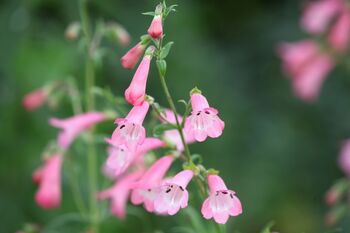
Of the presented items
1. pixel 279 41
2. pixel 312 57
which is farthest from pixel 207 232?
pixel 279 41

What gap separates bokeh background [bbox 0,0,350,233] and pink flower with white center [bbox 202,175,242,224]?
1.87 meters

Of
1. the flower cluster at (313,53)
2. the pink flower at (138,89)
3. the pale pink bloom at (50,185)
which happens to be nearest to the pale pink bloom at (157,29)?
the pink flower at (138,89)

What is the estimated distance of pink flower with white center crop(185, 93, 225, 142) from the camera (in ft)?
6.41

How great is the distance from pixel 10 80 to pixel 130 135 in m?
2.47

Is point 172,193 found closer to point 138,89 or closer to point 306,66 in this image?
point 138,89

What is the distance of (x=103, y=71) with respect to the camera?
452cm

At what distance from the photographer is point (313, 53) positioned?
480cm

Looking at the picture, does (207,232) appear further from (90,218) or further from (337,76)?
(337,76)

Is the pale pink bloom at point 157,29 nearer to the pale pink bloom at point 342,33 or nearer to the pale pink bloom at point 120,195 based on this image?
the pale pink bloom at point 120,195

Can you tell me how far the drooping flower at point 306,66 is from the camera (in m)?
4.77

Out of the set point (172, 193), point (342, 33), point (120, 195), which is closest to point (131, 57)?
point (172, 193)

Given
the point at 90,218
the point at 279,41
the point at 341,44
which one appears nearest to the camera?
the point at 90,218

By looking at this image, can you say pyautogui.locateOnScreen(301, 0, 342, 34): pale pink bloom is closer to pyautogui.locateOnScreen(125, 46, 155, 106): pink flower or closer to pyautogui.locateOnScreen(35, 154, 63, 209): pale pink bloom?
pyautogui.locateOnScreen(35, 154, 63, 209): pale pink bloom

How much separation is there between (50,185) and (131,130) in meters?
0.85
